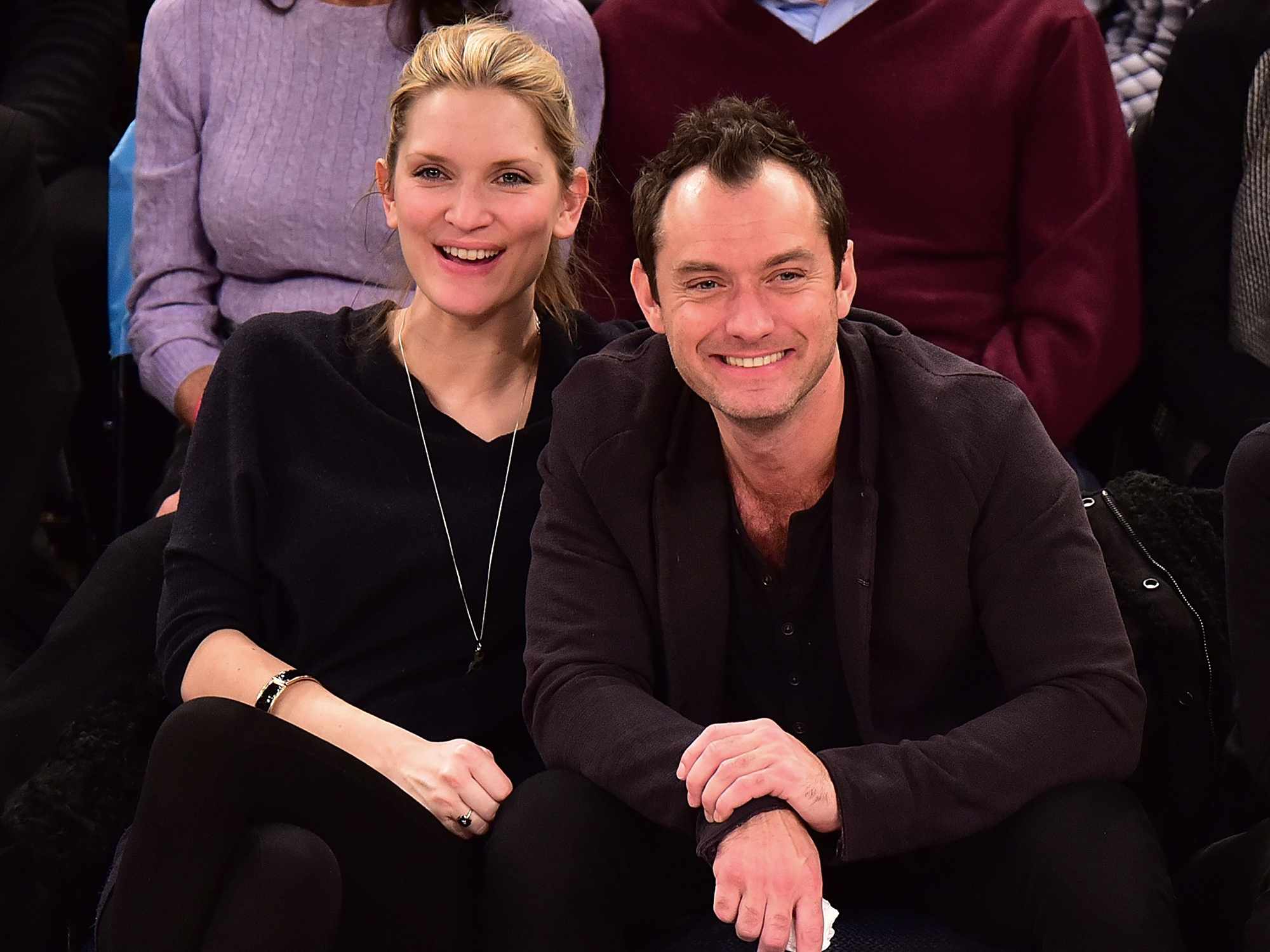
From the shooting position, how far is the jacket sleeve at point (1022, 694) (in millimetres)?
1499

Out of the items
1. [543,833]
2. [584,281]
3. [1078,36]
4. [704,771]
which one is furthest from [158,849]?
[1078,36]

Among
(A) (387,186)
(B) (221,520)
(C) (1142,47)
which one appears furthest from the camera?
(C) (1142,47)

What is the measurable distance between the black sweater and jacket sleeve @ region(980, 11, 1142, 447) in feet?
2.31

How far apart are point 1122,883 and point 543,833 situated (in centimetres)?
50

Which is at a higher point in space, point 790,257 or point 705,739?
point 790,257

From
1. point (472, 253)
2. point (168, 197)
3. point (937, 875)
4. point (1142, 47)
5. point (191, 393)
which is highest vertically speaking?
point (1142, 47)

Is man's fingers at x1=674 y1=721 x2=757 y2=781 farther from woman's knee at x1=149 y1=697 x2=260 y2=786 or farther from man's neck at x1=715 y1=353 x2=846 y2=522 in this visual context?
woman's knee at x1=149 y1=697 x2=260 y2=786

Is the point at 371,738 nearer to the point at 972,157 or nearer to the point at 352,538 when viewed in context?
the point at 352,538

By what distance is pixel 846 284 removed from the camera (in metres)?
1.68

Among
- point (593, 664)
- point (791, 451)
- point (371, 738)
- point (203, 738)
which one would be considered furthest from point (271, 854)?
point (791, 451)

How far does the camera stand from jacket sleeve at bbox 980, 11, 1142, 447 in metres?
2.17

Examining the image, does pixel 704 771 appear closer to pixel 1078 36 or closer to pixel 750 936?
pixel 750 936

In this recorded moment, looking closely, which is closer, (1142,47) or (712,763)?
(712,763)

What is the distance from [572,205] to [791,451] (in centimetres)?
A: 46
